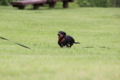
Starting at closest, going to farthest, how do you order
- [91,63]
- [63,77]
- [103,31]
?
[63,77]
[91,63]
[103,31]

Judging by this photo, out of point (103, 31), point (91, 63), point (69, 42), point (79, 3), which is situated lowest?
point (79, 3)

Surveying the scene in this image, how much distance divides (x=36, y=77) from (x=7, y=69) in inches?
28.8

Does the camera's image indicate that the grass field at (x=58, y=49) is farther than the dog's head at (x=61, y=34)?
No

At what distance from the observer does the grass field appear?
5.29m

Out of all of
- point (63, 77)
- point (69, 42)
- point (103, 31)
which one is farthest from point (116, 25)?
point (63, 77)

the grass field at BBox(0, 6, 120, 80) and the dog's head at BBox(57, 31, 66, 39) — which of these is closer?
the grass field at BBox(0, 6, 120, 80)

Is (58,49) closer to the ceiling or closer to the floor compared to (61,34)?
closer to the floor

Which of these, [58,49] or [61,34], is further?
[61,34]

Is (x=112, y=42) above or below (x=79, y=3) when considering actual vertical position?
above

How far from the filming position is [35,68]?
5.57m

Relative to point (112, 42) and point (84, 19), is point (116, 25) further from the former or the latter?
point (112, 42)

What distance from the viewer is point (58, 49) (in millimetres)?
9648

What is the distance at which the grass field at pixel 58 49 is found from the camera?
5289 millimetres

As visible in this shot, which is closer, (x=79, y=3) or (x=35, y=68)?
(x=35, y=68)
